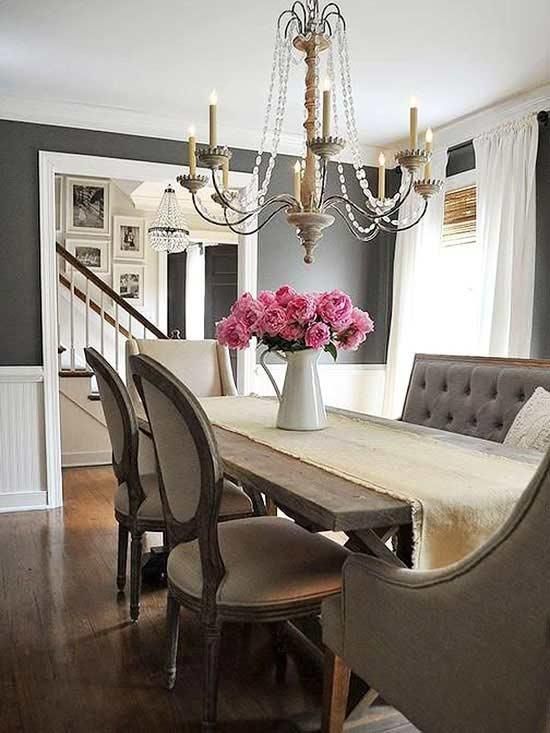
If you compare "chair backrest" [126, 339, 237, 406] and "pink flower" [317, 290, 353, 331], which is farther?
"chair backrest" [126, 339, 237, 406]

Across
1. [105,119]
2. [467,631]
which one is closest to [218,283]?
[105,119]

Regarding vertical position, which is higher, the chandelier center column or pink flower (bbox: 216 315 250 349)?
the chandelier center column

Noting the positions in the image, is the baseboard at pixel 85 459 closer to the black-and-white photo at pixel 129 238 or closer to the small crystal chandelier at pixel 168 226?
the small crystal chandelier at pixel 168 226

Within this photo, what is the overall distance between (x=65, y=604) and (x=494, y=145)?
11.2 feet

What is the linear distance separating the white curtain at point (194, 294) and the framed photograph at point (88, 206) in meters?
1.35

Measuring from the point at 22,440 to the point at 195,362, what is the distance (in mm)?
1344

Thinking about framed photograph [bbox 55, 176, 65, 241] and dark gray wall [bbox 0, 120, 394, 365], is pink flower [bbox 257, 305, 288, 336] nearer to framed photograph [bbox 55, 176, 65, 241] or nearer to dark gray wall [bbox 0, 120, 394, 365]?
dark gray wall [bbox 0, 120, 394, 365]

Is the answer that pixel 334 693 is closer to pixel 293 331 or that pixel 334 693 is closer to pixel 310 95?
pixel 293 331

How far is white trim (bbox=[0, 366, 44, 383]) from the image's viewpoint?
404 cm

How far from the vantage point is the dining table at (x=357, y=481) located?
1453 millimetres

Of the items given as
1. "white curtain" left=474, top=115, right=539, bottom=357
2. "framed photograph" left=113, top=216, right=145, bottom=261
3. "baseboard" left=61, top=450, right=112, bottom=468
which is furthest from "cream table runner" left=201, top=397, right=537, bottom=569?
"framed photograph" left=113, top=216, right=145, bottom=261

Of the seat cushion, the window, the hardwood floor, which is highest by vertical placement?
the window

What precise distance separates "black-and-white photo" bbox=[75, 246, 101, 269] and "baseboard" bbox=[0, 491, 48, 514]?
344cm

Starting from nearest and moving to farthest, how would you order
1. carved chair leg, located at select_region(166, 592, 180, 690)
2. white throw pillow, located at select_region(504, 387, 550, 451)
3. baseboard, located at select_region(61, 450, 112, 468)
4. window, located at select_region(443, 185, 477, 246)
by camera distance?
carved chair leg, located at select_region(166, 592, 180, 690) < white throw pillow, located at select_region(504, 387, 550, 451) < window, located at select_region(443, 185, 477, 246) < baseboard, located at select_region(61, 450, 112, 468)
